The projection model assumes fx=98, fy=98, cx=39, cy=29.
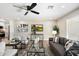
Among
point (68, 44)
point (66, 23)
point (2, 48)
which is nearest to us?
point (2, 48)

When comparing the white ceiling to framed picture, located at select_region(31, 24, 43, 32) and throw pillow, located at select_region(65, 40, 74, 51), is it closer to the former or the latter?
framed picture, located at select_region(31, 24, 43, 32)

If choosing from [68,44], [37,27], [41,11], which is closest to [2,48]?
[37,27]

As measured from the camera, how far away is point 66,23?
2.47 metres

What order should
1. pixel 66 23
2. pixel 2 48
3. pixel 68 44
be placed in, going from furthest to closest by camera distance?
pixel 66 23 → pixel 68 44 → pixel 2 48

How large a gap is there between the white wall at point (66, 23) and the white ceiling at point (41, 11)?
127mm

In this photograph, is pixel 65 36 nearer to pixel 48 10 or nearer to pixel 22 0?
pixel 48 10

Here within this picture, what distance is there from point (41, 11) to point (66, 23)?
28.2 inches

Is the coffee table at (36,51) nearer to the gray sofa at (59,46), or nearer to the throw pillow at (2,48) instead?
the gray sofa at (59,46)

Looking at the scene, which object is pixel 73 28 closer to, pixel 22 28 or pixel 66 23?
pixel 66 23

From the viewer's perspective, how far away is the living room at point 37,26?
2.14m

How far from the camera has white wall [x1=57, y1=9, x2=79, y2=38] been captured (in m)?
2.34

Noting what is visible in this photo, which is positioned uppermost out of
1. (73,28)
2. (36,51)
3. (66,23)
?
(66,23)

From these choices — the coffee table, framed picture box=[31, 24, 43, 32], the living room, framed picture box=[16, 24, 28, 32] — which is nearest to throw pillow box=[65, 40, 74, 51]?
the living room

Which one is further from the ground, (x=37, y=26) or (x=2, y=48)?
(x=37, y=26)
